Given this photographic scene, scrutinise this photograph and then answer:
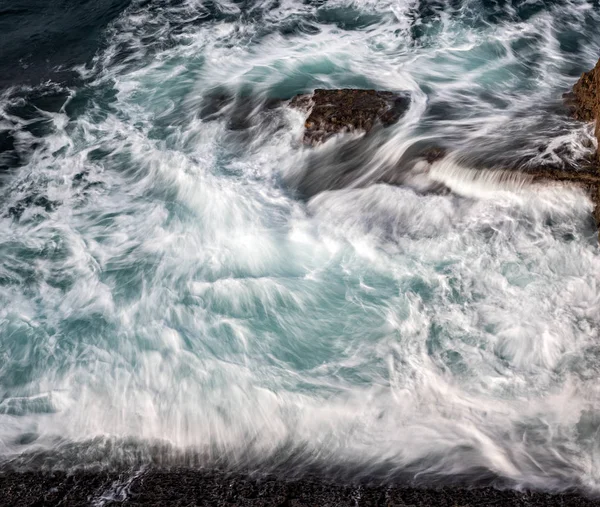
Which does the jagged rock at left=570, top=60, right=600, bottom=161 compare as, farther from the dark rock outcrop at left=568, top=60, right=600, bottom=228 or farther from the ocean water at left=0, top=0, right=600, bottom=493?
the ocean water at left=0, top=0, right=600, bottom=493

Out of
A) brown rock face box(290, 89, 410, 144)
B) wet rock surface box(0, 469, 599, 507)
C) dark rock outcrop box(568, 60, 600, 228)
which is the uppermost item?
brown rock face box(290, 89, 410, 144)

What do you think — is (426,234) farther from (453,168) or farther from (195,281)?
(195,281)

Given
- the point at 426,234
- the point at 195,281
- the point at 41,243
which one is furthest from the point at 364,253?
the point at 41,243

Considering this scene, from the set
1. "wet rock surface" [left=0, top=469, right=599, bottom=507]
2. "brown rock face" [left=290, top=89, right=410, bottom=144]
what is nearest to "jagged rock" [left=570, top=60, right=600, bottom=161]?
"brown rock face" [left=290, top=89, right=410, bottom=144]

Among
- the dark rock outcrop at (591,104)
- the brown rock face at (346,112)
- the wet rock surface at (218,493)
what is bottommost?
the wet rock surface at (218,493)

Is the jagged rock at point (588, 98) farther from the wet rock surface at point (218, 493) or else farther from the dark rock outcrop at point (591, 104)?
the wet rock surface at point (218, 493)

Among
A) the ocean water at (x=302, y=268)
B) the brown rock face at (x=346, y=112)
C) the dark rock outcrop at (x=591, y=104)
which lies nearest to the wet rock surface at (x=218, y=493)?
the ocean water at (x=302, y=268)
